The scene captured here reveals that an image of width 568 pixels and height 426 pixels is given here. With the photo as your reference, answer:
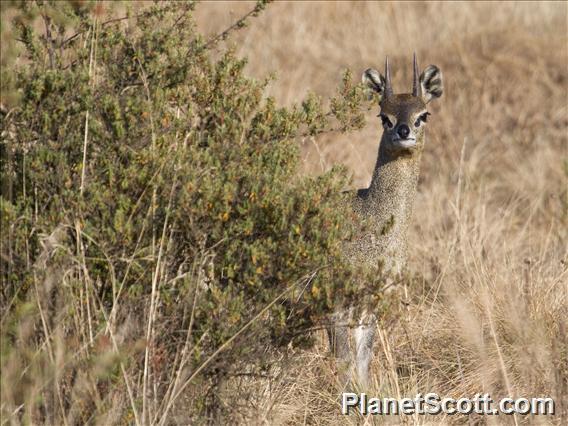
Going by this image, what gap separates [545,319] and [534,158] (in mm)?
5634

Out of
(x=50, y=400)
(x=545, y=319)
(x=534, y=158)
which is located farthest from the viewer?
(x=534, y=158)

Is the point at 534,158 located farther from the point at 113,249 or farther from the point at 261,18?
the point at 113,249

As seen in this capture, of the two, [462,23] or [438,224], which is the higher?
[462,23]

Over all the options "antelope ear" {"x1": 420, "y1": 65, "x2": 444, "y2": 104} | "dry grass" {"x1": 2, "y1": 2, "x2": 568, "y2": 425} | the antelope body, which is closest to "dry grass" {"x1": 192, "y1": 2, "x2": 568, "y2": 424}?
"dry grass" {"x1": 2, "y1": 2, "x2": 568, "y2": 425}

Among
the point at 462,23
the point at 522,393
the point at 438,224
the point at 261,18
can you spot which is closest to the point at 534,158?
the point at 438,224

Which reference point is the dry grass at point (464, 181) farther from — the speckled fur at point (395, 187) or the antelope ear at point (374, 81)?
the antelope ear at point (374, 81)

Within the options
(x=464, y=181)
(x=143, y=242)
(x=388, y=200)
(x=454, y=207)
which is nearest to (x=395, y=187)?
(x=388, y=200)

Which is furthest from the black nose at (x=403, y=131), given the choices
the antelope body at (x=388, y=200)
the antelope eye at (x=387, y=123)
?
the antelope eye at (x=387, y=123)

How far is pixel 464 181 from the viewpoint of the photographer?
10.8 m

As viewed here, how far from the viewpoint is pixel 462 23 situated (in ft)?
48.1

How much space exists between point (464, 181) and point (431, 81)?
11.8 feet

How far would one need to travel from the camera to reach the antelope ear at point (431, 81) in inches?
287

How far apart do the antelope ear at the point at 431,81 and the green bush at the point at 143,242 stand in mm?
Result: 1872

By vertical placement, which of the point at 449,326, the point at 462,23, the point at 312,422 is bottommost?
the point at 312,422
